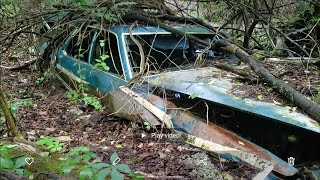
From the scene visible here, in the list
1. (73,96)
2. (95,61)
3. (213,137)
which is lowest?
(73,96)

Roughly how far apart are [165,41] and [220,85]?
1397mm

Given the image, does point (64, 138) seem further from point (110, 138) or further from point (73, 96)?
point (73, 96)

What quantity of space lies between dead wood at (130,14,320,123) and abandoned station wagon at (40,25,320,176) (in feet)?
Result: 0.29

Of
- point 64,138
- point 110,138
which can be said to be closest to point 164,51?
point 110,138

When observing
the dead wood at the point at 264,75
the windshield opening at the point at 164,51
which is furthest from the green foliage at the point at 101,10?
the windshield opening at the point at 164,51

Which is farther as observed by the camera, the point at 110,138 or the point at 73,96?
the point at 73,96

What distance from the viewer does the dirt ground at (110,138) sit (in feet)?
9.97

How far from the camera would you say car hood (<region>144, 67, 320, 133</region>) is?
117 inches

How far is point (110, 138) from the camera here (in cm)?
393

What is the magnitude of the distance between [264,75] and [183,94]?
890mm

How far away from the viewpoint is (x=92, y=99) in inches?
179

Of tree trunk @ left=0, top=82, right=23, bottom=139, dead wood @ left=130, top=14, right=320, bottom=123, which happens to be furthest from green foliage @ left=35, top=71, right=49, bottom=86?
tree trunk @ left=0, top=82, right=23, bottom=139

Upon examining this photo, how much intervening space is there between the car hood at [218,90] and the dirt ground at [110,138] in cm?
50

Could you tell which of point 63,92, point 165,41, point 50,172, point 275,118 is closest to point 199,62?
point 165,41
